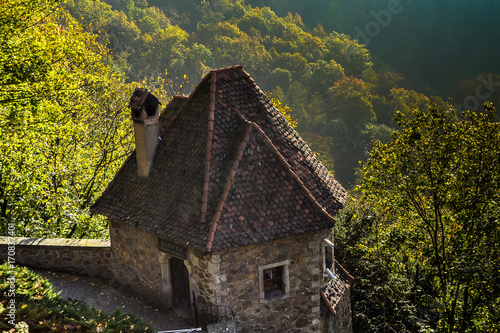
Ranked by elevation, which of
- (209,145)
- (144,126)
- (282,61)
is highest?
(282,61)

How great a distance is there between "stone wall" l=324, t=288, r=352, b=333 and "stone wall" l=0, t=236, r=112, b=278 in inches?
272

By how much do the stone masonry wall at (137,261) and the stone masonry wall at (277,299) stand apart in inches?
99.4

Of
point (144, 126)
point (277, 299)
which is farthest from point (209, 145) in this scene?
point (277, 299)

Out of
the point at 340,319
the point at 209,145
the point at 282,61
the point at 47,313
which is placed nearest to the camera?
the point at 47,313

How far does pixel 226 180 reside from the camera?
13586 mm

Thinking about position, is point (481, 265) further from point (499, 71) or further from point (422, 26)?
point (422, 26)

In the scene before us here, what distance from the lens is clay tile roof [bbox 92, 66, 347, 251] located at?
43.4 feet

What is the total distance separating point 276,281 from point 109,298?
5.04m

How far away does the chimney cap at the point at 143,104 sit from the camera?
14.4 m

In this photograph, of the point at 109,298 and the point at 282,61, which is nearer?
the point at 109,298

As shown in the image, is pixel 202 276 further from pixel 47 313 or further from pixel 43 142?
pixel 43 142

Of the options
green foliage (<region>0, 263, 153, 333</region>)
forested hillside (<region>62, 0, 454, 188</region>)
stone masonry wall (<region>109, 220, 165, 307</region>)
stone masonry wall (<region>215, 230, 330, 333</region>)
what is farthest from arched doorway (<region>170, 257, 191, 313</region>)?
forested hillside (<region>62, 0, 454, 188</region>)

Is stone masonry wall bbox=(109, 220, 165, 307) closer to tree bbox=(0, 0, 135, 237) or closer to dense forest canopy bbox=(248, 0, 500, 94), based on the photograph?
tree bbox=(0, 0, 135, 237)

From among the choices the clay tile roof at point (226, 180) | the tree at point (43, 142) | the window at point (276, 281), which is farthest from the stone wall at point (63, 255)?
the window at point (276, 281)
